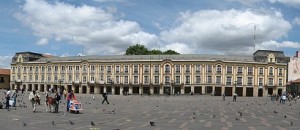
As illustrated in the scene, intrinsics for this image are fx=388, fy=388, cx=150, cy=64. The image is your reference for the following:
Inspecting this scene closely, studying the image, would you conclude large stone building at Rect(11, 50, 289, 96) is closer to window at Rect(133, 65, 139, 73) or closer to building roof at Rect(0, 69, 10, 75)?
window at Rect(133, 65, 139, 73)

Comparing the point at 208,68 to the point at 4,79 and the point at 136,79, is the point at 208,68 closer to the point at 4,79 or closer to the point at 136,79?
the point at 136,79

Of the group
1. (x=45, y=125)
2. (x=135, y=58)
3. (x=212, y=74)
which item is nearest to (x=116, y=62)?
(x=135, y=58)

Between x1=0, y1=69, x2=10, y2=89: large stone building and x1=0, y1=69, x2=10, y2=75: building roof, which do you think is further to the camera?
x1=0, y1=69, x2=10, y2=75: building roof

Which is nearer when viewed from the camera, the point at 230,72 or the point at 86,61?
the point at 230,72

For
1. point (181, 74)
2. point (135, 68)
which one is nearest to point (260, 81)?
point (181, 74)

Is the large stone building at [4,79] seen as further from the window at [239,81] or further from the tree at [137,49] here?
the window at [239,81]

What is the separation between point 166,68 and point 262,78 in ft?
78.3

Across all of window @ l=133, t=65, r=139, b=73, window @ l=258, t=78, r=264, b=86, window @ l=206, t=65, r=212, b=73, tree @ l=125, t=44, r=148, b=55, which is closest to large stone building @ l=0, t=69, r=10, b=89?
tree @ l=125, t=44, r=148, b=55

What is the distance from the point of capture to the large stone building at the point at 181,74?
3711 inches

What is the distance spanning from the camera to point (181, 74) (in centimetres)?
9531

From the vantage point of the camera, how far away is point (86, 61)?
103m

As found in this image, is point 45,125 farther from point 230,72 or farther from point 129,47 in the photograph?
point 129,47

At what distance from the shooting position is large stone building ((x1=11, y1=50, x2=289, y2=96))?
94250 millimetres

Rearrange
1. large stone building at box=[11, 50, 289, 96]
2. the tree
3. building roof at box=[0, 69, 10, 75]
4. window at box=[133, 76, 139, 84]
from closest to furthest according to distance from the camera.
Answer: large stone building at box=[11, 50, 289, 96], window at box=[133, 76, 139, 84], the tree, building roof at box=[0, 69, 10, 75]
